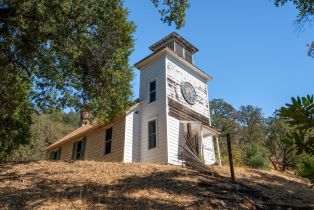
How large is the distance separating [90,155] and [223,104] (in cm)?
3876

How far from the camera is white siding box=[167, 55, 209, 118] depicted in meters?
20.5

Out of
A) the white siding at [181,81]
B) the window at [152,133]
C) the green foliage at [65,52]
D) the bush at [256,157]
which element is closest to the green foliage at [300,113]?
the green foliage at [65,52]

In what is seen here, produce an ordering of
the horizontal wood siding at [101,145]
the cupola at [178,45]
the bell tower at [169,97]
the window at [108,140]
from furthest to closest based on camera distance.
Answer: the cupola at [178,45] → the window at [108,140] → the horizontal wood siding at [101,145] → the bell tower at [169,97]

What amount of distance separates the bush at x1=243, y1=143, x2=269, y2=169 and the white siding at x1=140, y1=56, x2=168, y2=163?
1438 cm

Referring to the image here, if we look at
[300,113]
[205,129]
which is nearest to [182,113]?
[205,129]

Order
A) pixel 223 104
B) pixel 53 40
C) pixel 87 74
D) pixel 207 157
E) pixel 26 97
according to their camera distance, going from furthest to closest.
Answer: pixel 223 104 < pixel 207 157 < pixel 26 97 < pixel 87 74 < pixel 53 40

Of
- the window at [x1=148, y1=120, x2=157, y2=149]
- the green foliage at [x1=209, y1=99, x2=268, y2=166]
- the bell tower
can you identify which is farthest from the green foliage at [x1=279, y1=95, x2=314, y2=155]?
the green foliage at [x1=209, y1=99, x2=268, y2=166]

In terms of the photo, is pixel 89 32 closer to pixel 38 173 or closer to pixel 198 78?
pixel 38 173

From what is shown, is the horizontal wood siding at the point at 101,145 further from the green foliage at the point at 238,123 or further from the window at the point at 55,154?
the green foliage at the point at 238,123

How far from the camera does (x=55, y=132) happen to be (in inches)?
2025

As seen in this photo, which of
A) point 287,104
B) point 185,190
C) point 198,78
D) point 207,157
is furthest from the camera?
point 198,78

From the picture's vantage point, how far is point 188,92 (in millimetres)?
21719

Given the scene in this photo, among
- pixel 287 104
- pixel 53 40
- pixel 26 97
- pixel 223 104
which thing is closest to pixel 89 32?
pixel 53 40

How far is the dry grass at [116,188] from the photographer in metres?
8.68
